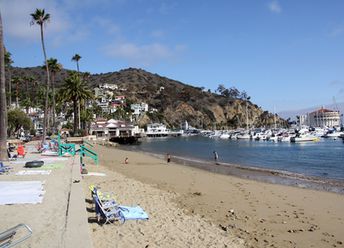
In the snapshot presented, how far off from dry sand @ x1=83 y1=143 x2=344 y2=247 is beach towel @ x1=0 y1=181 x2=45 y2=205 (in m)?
1.85

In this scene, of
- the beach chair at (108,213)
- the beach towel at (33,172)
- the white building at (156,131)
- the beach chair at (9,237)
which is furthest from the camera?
the white building at (156,131)

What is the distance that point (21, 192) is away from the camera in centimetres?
1280

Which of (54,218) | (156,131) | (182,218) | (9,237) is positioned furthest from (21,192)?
(156,131)

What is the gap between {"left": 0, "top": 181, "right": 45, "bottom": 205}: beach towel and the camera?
1164cm

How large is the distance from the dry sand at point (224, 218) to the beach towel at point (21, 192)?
1.85m

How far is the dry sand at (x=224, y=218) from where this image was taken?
377 inches

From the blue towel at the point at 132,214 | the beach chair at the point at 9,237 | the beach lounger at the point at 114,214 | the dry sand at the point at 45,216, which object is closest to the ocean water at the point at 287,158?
the blue towel at the point at 132,214

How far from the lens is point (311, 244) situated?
10.1 m

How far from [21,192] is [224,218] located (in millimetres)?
7107

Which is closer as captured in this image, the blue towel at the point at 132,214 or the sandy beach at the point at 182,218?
the sandy beach at the point at 182,218

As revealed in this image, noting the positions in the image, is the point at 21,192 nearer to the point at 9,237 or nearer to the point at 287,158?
the point at 9,237

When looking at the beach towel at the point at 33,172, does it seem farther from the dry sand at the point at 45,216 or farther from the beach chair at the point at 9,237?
the beach chair at the point at 9,237

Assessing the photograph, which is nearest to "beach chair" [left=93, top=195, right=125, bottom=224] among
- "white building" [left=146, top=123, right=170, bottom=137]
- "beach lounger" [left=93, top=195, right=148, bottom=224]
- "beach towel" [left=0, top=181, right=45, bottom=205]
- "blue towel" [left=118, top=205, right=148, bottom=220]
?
"beach lounger" [left=93, top=195, right=148, bottom=224]

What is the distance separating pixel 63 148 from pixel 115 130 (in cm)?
8999
